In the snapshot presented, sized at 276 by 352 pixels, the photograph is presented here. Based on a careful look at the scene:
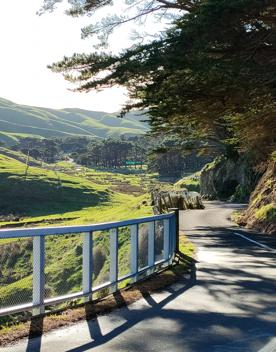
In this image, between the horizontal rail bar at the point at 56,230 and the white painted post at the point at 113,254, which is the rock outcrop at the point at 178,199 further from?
the horizontal rail bar at the point at 56,230

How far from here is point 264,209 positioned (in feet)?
98.6

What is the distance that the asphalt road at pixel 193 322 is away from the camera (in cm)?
636

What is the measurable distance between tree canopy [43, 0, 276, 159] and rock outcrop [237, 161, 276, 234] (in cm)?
986

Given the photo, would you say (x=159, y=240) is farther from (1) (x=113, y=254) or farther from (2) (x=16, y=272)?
(2) (x=16, y=272)

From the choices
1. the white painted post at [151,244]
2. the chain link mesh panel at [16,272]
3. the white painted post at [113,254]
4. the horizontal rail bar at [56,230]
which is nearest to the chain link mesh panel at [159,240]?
the white painted post at [151,244]

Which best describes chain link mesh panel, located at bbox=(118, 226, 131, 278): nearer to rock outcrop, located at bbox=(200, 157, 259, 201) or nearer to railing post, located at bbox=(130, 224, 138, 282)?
railing post, located at bbox=(130, 224, 138, 282)

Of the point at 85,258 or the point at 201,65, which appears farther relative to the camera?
the point at 201,65

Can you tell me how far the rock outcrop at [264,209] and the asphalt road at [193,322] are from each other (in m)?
15.1

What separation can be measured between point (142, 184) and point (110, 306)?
18450cm

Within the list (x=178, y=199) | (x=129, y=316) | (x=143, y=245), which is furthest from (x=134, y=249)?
(x=178, y=199)

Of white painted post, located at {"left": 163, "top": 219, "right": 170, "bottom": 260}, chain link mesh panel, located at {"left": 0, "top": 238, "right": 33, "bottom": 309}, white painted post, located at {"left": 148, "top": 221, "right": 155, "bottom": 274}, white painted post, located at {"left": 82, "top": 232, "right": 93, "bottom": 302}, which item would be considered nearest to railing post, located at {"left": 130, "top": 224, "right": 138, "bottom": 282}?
white painted post, located at {"left": 148, "top": 221, "right": 155, "bottom": 274}

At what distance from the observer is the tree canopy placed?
13.8 metres

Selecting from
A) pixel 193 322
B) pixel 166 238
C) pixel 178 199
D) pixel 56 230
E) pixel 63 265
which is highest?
pixel 178 199

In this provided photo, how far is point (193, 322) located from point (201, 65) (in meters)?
7.47
